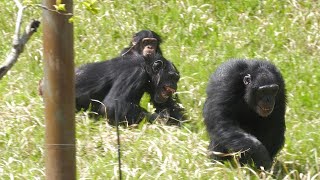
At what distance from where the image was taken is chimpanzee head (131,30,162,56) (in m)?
9.42

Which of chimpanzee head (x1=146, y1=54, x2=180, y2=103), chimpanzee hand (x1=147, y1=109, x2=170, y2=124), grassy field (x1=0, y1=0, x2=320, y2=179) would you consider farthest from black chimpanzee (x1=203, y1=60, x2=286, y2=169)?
chimpanzee head (x1=146, y1=54, x2=180, y2=103)

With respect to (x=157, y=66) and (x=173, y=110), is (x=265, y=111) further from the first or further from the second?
(x=157, y=66)

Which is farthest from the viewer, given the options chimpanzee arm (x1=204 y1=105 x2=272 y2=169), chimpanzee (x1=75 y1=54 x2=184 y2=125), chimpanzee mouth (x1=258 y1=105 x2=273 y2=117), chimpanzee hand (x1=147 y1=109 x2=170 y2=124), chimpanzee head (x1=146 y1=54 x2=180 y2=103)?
chimpanzee head (x1=146 y1=54 x2=180 y2=103)

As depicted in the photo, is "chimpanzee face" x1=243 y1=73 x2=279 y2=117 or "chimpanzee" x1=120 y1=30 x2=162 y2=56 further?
"chimpanzee" x1=120 y1=30 x2=162 y2=56

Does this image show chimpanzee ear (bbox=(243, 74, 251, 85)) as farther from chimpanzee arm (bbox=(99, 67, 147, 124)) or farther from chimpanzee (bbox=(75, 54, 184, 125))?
chimpanzee arm (bbox=(99, 67, 147, 124))

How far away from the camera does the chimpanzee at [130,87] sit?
8.61 metres

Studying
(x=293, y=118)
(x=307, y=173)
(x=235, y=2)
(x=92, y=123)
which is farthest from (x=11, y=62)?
(x=235, y=2)

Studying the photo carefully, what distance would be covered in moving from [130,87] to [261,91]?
6.27 ft

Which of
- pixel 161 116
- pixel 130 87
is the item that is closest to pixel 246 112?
pixel 161 116

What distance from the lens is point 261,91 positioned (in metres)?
7.27

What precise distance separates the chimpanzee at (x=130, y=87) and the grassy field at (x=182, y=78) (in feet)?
0.97

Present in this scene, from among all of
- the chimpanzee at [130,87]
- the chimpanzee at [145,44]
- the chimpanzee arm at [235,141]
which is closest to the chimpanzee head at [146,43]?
the chimpanzee at [145,44]

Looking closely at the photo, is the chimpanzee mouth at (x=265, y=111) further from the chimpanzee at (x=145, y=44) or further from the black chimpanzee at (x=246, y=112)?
the chimpanzee at (x=145, y=44)

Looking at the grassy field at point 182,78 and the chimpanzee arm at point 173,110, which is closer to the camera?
the grassy field at point 182,78
